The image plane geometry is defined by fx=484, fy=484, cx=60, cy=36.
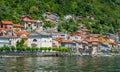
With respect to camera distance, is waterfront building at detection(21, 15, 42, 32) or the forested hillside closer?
waterfront building at detection(21, 15, 42, 32)

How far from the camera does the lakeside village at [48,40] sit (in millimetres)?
100688

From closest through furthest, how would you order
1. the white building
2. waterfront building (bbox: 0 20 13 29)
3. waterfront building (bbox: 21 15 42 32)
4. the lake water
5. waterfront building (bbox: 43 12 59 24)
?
the lake water, the white building, waterfront building (bbox: 0 20 13 29), waterfront building (bbox: 21 15 42 32), waterfront building (bbox: 43 12 59 24)

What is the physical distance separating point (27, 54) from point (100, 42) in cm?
3704

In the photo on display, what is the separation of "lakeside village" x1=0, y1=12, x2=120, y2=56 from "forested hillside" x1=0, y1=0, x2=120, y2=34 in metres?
2.97

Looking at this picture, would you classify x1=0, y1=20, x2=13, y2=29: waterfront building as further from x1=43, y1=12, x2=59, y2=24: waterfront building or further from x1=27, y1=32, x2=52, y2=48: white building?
x1=43, y1=12, x2=59, y2=24: waterfront building

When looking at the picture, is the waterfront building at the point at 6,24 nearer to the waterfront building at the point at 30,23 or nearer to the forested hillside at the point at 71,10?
the forested hillside at the point at 71,10

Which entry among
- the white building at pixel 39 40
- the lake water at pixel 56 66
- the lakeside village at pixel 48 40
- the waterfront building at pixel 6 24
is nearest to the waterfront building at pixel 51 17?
the lakeside village at pixel 48 40

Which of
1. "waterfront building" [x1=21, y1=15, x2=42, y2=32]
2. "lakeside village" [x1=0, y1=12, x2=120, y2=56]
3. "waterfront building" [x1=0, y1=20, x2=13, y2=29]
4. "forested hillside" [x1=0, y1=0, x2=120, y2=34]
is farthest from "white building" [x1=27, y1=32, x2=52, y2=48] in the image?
"forested hillside" [x1=0, y1=0, x2=120, y2=34]

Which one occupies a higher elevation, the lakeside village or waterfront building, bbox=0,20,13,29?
waterfront building, bbox=0,20,13,29

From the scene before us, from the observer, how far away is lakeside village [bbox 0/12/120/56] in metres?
101

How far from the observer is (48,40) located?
109 m

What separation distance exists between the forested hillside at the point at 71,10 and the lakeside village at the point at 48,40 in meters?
2.97

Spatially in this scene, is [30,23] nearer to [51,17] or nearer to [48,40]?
[51,17]

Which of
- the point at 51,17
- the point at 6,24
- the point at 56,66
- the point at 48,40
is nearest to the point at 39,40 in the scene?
the point at 48,40
